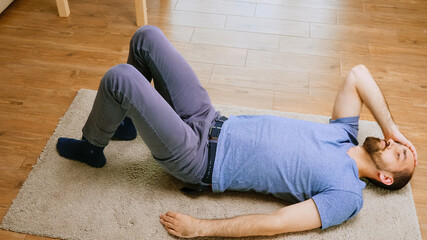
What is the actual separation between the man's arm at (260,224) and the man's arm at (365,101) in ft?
1.46

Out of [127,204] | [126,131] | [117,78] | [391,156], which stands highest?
[117,78]

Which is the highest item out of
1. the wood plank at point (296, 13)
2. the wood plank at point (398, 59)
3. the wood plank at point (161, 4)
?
the wood plank at point (161, 4)

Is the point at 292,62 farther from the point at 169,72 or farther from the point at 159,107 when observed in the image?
the point at 159,107

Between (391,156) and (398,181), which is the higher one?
(391,156)

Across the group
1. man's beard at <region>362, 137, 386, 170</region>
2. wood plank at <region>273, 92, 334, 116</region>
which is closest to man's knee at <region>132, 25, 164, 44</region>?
wood plank at <region>273, 92, 334, 116</region>

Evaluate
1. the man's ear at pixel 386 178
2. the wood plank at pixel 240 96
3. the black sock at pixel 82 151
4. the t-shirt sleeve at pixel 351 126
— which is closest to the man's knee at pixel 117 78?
the black sock at pixel 82 151

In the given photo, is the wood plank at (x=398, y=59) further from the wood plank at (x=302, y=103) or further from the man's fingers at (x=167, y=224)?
the man's fingers at (x=167, y=224)

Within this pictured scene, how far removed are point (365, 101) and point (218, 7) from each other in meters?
1.26

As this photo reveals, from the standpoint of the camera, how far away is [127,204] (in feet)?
5.13

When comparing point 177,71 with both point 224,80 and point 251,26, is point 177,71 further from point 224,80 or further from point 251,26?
point 251,26

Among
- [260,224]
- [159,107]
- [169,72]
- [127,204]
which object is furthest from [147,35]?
[260,224]

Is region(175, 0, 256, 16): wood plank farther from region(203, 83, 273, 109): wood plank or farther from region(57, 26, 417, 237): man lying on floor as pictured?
region(57, 26, 417, 237): man lying on floor

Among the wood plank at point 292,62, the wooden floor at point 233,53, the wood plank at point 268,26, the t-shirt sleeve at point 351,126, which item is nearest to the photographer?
the t-shirt sleeve at point 351,126

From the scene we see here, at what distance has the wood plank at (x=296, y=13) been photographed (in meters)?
2.52
